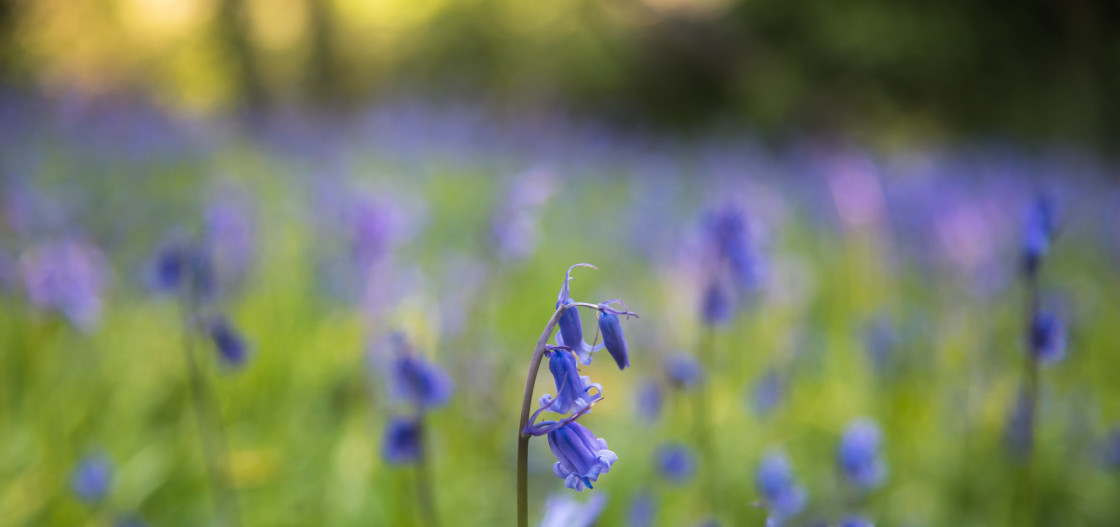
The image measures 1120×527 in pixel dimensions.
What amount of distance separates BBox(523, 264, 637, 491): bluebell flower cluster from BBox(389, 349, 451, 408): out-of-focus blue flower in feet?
1.72

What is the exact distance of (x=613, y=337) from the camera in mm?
871

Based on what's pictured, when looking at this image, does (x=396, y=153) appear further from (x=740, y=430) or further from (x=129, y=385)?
(x=740, y=430)

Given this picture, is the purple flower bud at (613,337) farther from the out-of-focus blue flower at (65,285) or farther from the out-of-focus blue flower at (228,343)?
the out-of-focus blue flower at (65,285)

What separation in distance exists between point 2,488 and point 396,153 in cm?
646

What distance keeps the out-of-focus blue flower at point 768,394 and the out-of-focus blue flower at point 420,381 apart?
1397 millimetres

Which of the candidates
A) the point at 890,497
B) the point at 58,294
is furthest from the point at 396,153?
the point at 890,497

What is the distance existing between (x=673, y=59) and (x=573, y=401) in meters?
16.1

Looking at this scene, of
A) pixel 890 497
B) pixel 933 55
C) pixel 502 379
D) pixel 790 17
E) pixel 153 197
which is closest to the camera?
pixel 890 497

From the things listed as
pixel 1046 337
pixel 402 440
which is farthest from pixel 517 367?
pixel 1046 337

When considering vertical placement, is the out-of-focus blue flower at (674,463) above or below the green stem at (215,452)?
below

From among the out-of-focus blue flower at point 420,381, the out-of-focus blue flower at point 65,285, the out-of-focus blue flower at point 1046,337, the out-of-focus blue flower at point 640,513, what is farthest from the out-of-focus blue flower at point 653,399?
the out-of-focus blue flower at point 65,285

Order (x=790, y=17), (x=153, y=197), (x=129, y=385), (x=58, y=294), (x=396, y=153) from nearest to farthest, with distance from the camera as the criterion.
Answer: (x=58, y=294) → (x=129, y=385) → (x=153, y=197) → (x=396, y=153) → (x=790, y=17)

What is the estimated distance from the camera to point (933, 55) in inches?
526

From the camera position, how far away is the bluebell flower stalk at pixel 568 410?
0.84m
